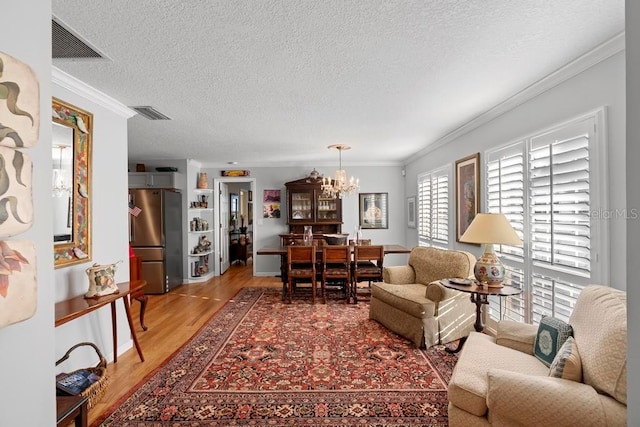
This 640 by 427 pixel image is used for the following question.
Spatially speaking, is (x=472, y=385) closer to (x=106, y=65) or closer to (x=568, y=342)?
(x=568, y=342)

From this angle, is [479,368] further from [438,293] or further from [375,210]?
[375,210]

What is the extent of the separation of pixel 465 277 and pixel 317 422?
2117mm

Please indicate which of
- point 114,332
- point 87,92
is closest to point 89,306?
point 114,332

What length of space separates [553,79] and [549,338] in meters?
1.93

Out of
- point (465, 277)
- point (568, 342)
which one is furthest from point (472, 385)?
point (465, 277)

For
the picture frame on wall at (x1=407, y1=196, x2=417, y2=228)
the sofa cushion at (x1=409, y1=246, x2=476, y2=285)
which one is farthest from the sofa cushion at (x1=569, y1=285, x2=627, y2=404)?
the picture frame on wall at (x1=407, y1=196, x2=417, y2=228)

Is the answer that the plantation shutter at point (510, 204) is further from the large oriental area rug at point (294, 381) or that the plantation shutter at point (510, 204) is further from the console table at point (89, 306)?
the console table at point (89, 306)

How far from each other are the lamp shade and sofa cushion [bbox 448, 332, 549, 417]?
77 cm

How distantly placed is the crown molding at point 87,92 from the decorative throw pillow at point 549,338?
3.81 metres

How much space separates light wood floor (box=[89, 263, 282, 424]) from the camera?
2574 millimetres

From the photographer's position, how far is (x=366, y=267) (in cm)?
491

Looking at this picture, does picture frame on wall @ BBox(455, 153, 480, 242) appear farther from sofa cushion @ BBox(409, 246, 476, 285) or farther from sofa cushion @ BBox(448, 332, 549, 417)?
sofa cushion @ BBox(448, 332, 549, 417)

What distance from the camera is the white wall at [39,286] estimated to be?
3.34 feet

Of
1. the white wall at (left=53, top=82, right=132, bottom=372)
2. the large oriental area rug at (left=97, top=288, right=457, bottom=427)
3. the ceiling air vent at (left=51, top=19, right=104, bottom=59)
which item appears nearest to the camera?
the ceiling air vent at (left=51, top=19, right=104, bottom=59)
